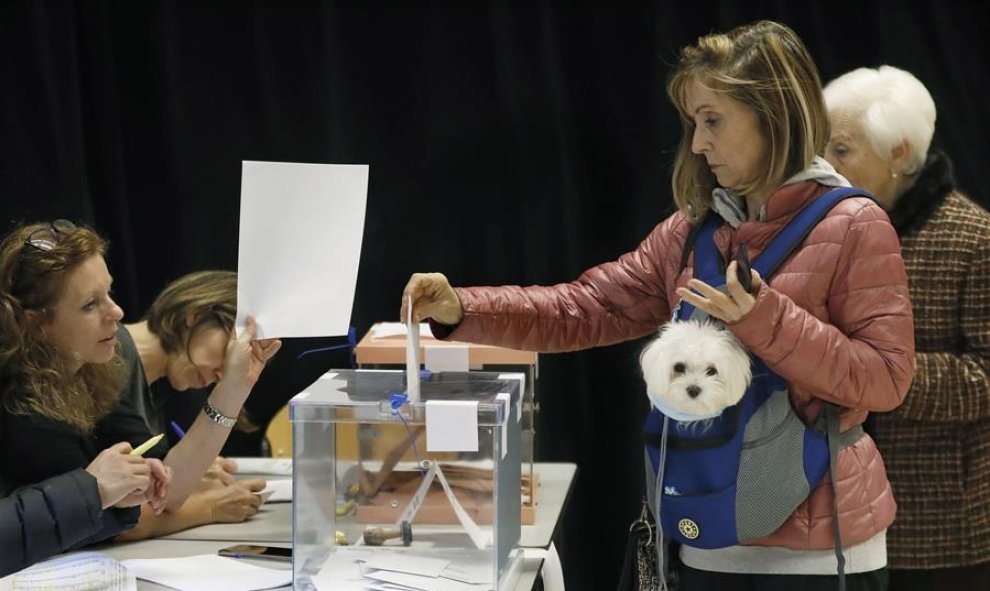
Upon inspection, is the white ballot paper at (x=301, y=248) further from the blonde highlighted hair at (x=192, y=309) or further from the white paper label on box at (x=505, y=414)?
the blonde highlighted hair at (x=192, y=309)

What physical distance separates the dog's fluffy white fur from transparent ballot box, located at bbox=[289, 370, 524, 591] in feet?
0.92

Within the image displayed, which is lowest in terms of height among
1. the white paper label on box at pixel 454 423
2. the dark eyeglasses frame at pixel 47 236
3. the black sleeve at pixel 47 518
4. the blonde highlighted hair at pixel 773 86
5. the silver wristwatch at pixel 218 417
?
the black sleeve at pixel 47 518

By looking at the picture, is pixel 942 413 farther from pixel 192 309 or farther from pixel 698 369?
pixel 192 309

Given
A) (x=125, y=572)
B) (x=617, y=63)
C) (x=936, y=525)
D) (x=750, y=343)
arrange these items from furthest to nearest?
(x=617, y=63) → (x=936, y=525) → (x=125, y=572) → (x=750, y=343)

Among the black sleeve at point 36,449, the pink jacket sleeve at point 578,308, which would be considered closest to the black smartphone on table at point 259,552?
the black sleeve at point 36,449

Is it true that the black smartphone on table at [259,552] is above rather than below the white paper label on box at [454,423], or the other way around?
below

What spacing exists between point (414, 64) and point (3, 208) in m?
1.41

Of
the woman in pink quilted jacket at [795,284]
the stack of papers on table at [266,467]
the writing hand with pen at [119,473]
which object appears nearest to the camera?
the woman in pink quilted jacket at [795,284]

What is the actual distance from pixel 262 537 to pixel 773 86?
4.67 ft

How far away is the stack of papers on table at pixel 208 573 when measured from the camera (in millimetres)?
2166

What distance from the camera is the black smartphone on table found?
236 centimetres

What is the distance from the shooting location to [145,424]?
267cm

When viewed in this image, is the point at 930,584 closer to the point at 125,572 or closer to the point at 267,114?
the point at 125,572

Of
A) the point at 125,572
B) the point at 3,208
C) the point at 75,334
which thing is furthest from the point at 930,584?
the point at 3,208
